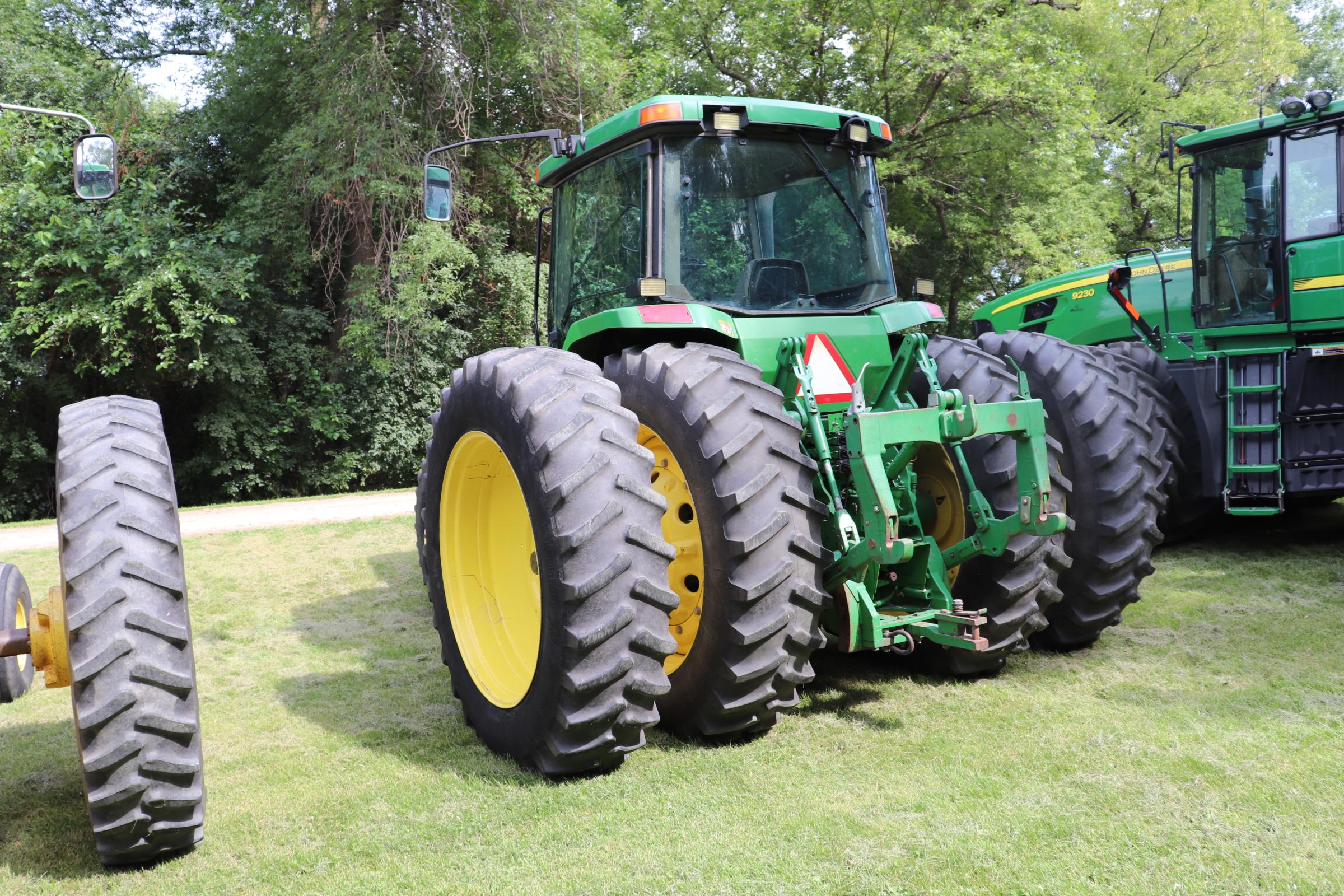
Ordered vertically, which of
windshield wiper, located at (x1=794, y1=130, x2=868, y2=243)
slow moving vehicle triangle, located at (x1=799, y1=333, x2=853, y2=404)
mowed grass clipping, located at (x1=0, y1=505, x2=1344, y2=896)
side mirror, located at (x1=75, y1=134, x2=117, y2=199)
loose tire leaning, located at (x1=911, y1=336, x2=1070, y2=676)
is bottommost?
mowed grass clipping, located at (x1=0, y1=505, x2=1344, y2=896)

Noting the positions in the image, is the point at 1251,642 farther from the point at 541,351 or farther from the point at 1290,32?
the point at 1290,32

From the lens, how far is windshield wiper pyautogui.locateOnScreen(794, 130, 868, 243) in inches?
177

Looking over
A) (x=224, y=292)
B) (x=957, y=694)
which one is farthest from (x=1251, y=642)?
(x=224, y=292)

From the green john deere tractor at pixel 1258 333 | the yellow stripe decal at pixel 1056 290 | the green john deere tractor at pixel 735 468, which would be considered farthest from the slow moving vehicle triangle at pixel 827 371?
the yellow stripe decal at pixel 1056 290

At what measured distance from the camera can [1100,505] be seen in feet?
14.8

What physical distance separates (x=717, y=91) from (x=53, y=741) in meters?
16.3

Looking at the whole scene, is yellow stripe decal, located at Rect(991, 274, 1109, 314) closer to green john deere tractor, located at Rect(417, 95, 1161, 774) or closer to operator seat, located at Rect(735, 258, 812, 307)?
green john deere tractor, located at Rect(417, 95, 1161, 774)

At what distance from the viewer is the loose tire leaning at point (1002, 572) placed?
4016 millimetres

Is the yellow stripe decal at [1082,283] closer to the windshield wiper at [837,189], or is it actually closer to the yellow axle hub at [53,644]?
the windshield wiper at [837,189]

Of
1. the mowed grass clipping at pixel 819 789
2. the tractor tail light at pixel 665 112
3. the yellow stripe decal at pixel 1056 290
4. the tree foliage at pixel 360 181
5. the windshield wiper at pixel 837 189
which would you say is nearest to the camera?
the mowed grass clipping at pixel 819 789

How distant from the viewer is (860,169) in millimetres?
4707

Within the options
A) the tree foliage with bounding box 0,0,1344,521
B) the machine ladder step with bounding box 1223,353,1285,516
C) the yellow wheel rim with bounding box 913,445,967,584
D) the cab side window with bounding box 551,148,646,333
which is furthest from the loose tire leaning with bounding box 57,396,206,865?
the tree foliage with bounding box 0,0,1344,521

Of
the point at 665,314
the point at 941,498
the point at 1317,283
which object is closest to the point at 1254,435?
the point at 1317,283

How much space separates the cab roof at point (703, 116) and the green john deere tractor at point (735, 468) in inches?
0.5
